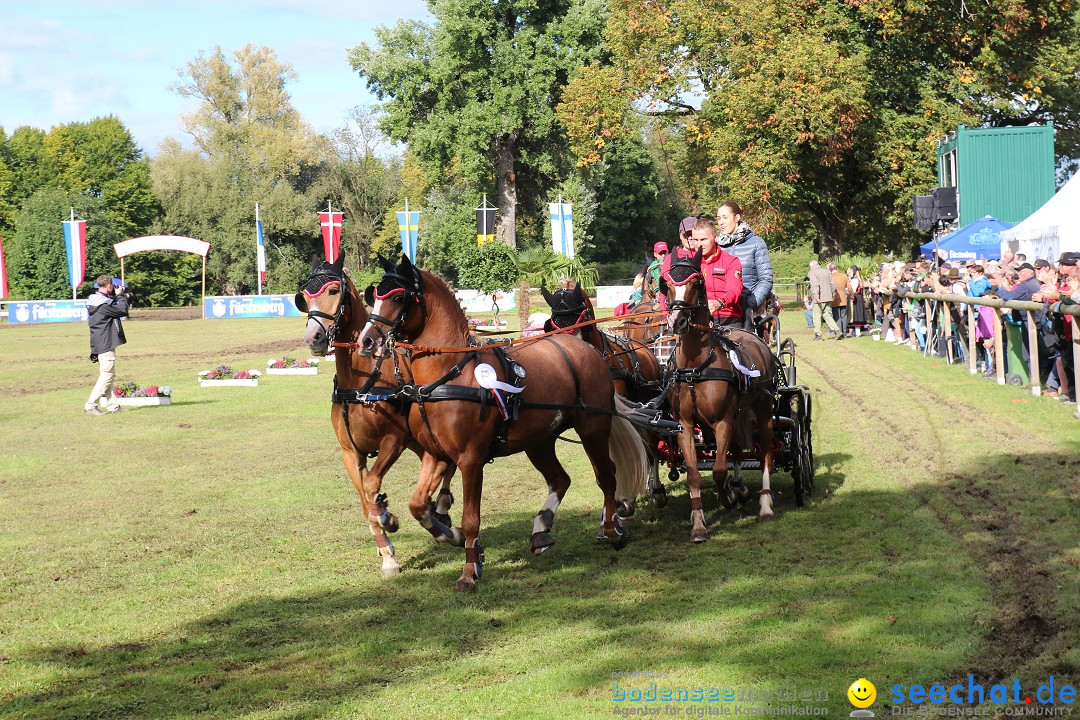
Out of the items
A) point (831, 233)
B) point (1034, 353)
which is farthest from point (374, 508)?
point (831, 233)

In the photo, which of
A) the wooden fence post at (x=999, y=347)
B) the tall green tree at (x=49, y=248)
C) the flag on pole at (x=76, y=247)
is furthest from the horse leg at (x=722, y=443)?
the tall green tree at (x=49, y=248)

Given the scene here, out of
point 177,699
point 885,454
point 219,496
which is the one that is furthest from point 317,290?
point 885,454

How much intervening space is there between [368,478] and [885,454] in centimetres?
659

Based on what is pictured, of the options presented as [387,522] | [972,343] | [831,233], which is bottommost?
[387,522]

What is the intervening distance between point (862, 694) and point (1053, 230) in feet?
68.5

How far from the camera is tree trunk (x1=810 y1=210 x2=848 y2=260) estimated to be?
45.1 m

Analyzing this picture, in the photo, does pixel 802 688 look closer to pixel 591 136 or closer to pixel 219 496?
pixel 219 496

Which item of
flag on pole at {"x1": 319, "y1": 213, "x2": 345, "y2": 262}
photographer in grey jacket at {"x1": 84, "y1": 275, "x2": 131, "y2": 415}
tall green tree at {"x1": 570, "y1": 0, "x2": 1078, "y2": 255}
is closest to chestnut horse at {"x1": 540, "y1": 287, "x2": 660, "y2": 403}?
photographer in grey jacket at {"x1": 84, "y1": 275, "x2": 131, "y2": 415}

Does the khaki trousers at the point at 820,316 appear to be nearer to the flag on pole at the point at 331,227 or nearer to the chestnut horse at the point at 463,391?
the flag on pole at the point at 331,227

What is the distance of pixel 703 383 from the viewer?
9.12 metres

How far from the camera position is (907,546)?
8.28m

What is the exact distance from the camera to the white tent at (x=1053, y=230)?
73.5 ft

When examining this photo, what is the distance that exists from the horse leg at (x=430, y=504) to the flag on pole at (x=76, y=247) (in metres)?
48.9

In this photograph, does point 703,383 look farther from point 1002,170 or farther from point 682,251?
point 1002,170
